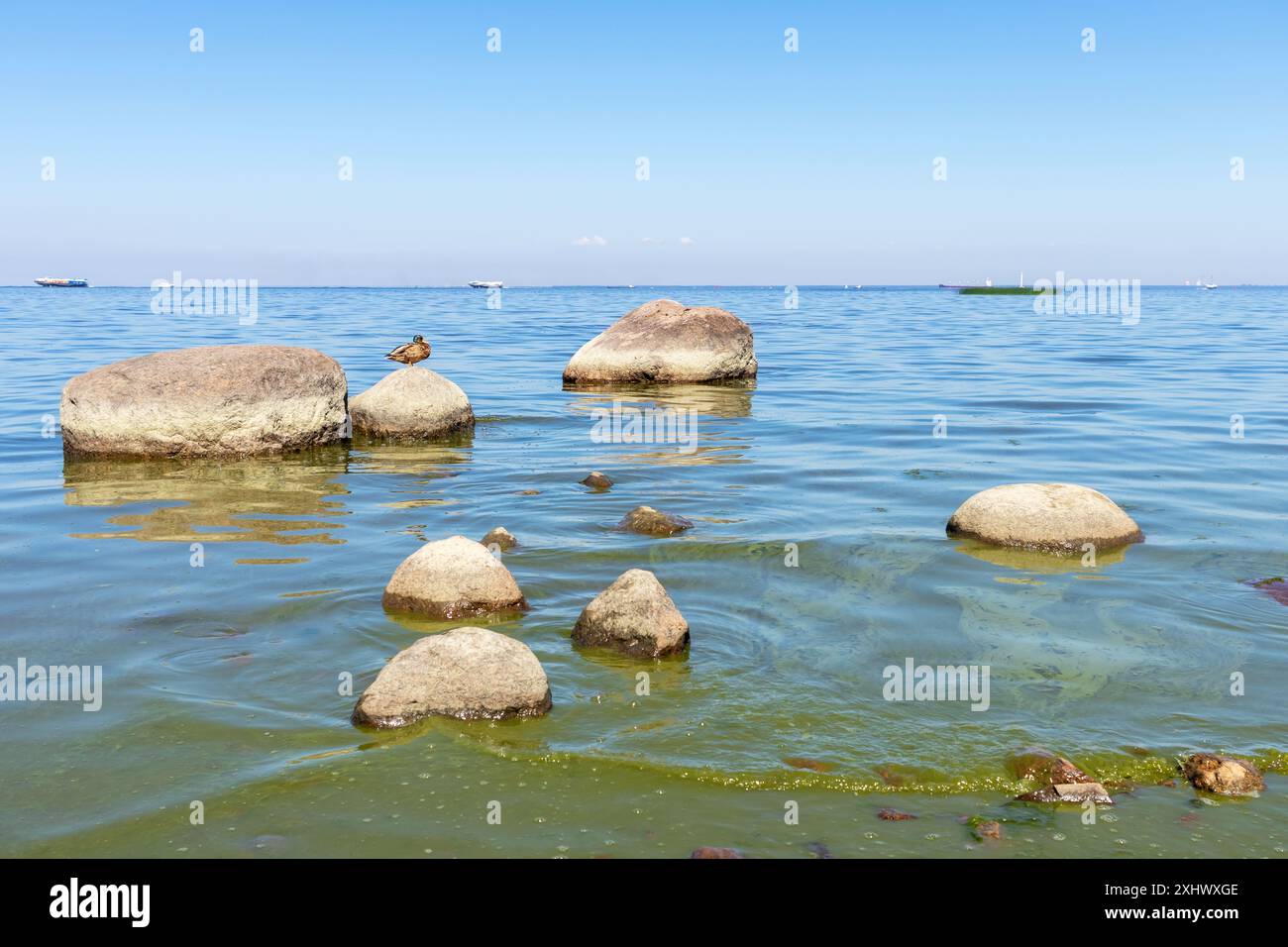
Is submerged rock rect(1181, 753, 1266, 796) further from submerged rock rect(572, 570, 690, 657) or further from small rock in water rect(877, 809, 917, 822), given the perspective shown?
submerged rock rect(572, 570, 690, 657)

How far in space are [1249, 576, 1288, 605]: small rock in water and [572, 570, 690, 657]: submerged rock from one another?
15.7 feet

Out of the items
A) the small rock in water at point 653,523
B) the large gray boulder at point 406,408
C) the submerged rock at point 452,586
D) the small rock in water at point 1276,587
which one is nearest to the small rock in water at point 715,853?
the submerged rock at point 452,586

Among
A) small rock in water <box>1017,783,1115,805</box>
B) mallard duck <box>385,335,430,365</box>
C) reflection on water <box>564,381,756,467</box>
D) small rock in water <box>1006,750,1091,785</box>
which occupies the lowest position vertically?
small rock in water <box>1017,783,1115,805</box>

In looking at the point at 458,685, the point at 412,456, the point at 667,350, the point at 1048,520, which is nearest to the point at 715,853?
the point at 458,685

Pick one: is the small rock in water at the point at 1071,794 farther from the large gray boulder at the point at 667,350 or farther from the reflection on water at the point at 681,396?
the large gray boulder at the point at 667,350

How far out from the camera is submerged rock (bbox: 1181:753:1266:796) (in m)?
5.37

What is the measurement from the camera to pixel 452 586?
7992 mm

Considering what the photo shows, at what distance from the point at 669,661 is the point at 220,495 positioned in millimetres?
6828

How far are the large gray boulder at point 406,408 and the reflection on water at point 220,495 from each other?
1056 mm

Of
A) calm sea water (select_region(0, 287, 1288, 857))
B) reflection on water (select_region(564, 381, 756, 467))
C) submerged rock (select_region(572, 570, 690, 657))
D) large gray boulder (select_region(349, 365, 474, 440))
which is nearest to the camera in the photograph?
calm sea water (select_region(0, 287, 1288, 857))

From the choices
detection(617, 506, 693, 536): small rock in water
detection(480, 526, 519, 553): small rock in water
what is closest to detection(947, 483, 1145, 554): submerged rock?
detection(617, 506, 693, 536): small rock in water

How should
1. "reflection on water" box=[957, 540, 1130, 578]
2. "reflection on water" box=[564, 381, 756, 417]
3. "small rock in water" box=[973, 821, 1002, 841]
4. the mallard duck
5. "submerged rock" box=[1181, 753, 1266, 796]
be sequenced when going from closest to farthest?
"small rock in water" box=[973, 821, 1002, 841] < "submerged rock" box=[1181, 753, 1266, 796] < "reflection on water" box=[957, 540, 1130, 578] < the mallard duck < "reflection on water" box=[564, 381, 756, 417]
